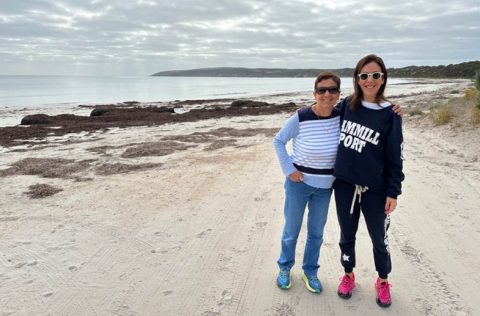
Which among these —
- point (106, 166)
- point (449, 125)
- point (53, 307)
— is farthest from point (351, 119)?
point (449, 125)

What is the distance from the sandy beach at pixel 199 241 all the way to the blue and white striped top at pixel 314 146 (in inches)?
42.4

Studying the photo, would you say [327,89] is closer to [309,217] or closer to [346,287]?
[309,217]

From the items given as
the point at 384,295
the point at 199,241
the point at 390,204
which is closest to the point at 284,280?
the point at 384,295

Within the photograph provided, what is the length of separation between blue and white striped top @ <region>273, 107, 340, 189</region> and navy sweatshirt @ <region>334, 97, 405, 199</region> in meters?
0.14

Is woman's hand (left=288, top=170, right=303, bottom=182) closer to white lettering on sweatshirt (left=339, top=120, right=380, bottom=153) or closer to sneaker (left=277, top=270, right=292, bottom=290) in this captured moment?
white lettering on sweatshirt (left=339, top=120, right=380, bottom=153)

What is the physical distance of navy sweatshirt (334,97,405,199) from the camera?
2855 mm

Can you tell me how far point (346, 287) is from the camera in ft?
11.2

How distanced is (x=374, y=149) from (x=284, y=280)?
4.67ft

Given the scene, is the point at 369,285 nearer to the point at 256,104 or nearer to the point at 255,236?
the point at 255,236

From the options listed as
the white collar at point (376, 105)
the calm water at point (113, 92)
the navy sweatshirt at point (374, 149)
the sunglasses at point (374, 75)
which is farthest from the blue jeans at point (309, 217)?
the calm water at point (113, 92)

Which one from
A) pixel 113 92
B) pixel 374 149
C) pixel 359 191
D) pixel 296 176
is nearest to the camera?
pixel 374 149

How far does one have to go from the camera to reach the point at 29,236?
187 inches

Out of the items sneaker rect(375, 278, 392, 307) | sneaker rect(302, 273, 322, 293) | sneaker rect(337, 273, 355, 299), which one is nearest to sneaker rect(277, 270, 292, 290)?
sneaker rect(302, 273, 322, 293)

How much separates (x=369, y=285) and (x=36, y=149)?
33.3ft
